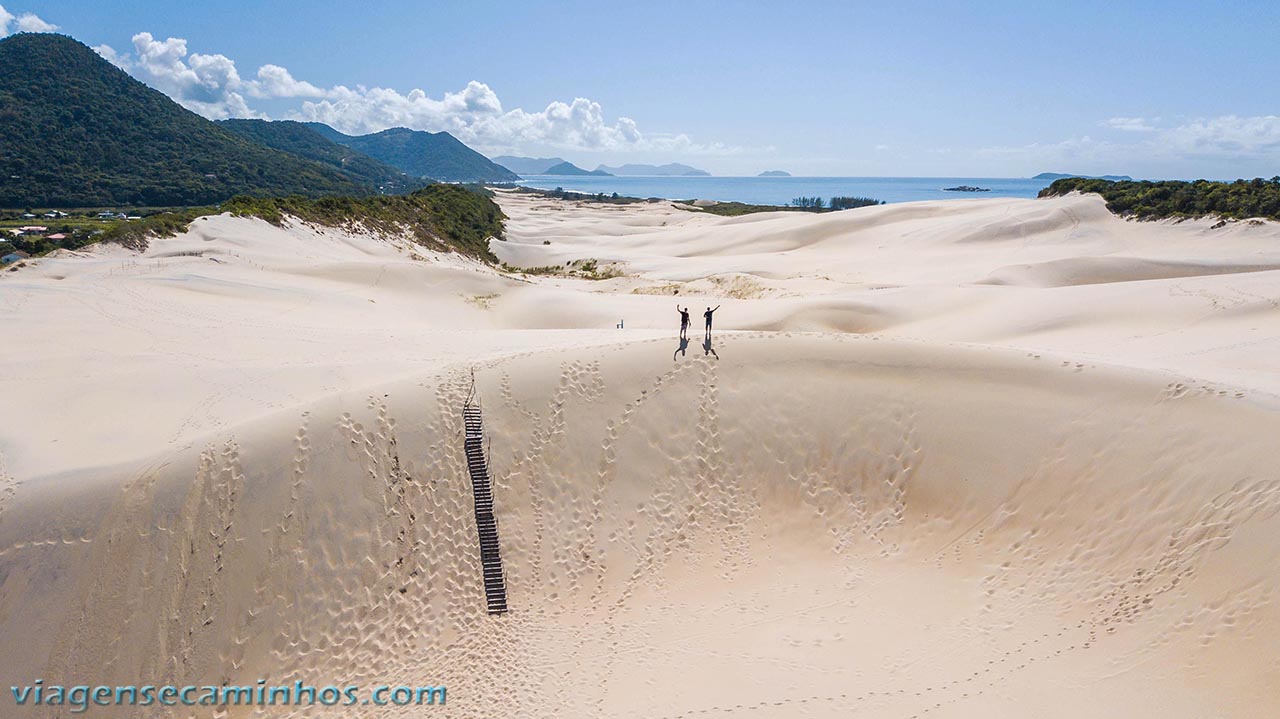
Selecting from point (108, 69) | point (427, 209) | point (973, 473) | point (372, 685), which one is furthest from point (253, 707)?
point (108, 69)

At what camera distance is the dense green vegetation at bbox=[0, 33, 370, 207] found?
279 feet

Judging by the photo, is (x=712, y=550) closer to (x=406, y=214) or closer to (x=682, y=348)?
(x=682, y=348)

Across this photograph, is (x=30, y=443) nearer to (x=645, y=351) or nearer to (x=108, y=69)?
(x=645, y=351)

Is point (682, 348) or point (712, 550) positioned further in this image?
point (682, 348)

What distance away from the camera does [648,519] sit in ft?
35.3

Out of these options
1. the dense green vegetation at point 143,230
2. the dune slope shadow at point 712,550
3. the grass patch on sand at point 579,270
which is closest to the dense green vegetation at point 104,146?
the grass patch on sand at point 579,270

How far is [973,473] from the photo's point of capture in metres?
11.0

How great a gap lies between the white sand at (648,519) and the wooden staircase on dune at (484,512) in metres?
0.17

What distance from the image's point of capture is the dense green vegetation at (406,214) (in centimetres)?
3372

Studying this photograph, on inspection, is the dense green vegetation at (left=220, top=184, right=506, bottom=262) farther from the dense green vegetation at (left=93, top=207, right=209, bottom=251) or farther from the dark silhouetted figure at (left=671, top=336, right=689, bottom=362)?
the dark silhouetted figure at (left=671, top=336, right=689, bottom=362)

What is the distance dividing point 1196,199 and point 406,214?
170ft

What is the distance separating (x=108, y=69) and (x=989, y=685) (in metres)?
161

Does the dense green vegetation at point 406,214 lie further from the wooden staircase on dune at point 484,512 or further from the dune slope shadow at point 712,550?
the dune slope shadow at point 712,550

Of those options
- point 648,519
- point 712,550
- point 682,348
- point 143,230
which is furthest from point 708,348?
point 143,230
